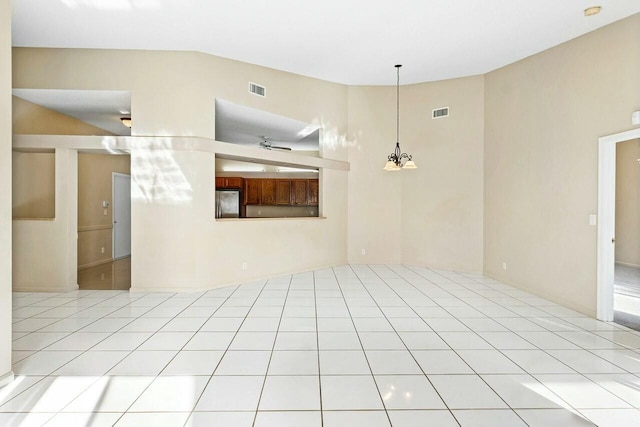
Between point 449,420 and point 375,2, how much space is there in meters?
4.30

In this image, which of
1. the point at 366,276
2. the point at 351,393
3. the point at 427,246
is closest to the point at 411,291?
the point at 366,276

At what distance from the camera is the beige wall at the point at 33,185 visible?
5348 mm

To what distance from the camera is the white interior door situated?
762 centimetres

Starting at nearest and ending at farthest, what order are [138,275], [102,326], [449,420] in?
[449,420]
[102,326]
[138,275]

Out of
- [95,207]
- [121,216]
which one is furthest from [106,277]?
[121,216]

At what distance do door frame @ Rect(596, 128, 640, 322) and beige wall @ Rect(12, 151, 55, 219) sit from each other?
8.41 m

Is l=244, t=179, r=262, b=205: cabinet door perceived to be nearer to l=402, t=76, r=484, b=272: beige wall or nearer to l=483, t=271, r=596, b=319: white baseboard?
l=402, t=76, r=484, b=272: beige wall

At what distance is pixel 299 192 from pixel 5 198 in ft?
24.3

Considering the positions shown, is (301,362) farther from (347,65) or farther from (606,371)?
(347,65)

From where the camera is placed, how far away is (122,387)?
7.57ft

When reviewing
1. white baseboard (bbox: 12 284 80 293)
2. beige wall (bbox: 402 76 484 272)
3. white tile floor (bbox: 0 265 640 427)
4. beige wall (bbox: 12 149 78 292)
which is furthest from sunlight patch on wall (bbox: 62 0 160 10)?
beige wall (bbox: 402 76 484 272)

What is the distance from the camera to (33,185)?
5.47 meters

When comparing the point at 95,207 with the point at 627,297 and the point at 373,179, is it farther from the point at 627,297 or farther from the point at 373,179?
the point at 627,297

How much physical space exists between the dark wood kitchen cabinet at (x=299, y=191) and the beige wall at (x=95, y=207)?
14.9 ft
